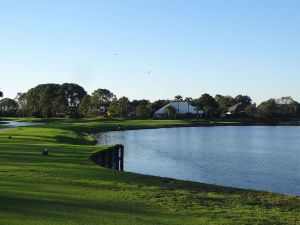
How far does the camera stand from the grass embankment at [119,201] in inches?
554

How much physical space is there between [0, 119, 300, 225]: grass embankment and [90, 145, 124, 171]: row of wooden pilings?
33.3ft

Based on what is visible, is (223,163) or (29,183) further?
(223,163)

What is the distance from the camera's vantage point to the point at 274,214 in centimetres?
1644

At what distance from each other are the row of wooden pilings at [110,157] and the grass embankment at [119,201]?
10.1 meters

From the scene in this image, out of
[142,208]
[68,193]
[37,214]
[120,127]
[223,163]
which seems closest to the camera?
[37,214]

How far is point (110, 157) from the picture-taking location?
40.8 metres

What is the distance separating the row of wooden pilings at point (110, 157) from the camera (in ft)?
119

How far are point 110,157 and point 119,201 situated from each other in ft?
79.0

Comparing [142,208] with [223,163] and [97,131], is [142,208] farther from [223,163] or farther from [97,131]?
[97,131]

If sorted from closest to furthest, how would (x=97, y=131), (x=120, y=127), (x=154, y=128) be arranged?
(x=97, y=131) < (x=120, y=127) < (x=154, y=128)

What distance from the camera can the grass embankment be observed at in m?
14.1

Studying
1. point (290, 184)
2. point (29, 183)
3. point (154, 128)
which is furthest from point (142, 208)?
point (154, 128)

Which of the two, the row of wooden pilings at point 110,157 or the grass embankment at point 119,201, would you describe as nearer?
the grass embankment at point 119,201

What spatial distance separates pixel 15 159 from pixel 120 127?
100961 mm
